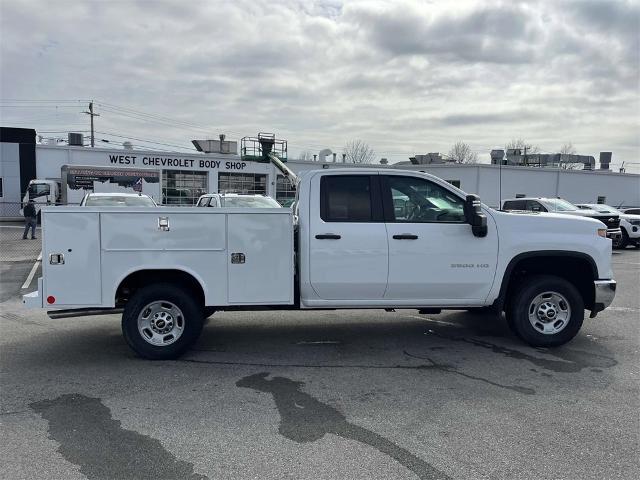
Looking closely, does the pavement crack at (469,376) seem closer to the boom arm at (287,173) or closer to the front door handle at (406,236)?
the front door handle at (406,236)

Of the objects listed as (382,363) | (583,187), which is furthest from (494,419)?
(583,187)

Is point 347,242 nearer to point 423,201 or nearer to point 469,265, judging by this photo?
point 423,201

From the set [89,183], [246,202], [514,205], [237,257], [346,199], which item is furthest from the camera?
[89,183]

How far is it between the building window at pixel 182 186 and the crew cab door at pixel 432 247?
27.0 m

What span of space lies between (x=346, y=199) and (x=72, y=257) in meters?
2.96

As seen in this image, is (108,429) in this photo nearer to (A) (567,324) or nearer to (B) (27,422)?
(B) (27,422)

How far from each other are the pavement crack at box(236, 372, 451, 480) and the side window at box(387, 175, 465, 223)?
7.41 feet

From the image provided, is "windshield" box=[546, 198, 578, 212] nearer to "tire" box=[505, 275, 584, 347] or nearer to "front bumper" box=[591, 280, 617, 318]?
"front bumper" box=[591, 280, 617, 318]

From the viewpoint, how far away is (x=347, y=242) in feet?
18.5

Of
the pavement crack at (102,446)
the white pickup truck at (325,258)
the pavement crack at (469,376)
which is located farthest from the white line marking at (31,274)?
the pavement crack at (469,376)

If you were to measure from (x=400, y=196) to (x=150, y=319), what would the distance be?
3084 millimetres

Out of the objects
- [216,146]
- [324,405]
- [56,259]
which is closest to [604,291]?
[324,405]

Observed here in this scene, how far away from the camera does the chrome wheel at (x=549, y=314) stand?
19.7 feet

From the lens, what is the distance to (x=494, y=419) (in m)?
4.12
